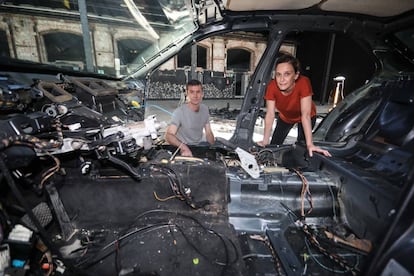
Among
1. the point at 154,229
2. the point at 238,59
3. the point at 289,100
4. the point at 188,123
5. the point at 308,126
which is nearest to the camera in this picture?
the point at 154,229

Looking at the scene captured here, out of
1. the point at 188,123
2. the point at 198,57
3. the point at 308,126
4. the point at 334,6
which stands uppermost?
the point at 198,57

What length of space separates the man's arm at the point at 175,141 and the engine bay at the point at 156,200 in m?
0.36

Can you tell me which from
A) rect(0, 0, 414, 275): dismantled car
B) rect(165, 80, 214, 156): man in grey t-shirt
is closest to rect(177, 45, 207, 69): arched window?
rect(0, 0, 414, 275): dismantled car

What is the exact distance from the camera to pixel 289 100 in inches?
105

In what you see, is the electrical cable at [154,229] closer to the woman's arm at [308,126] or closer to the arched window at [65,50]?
the woman's arm at [308,126]

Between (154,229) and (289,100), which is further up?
(289,100)

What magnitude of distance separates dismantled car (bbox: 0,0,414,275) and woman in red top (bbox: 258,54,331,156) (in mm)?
246

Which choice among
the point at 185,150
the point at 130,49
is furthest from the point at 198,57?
A: the point at 185,150

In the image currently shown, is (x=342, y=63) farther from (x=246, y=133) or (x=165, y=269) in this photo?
(x=165, y=269)

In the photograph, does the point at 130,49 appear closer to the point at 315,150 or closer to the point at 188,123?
the point at 188,123

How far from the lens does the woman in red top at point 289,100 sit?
235 centimetres

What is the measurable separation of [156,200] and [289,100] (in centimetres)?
191

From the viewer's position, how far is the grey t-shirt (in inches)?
116

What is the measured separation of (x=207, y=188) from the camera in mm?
1896
